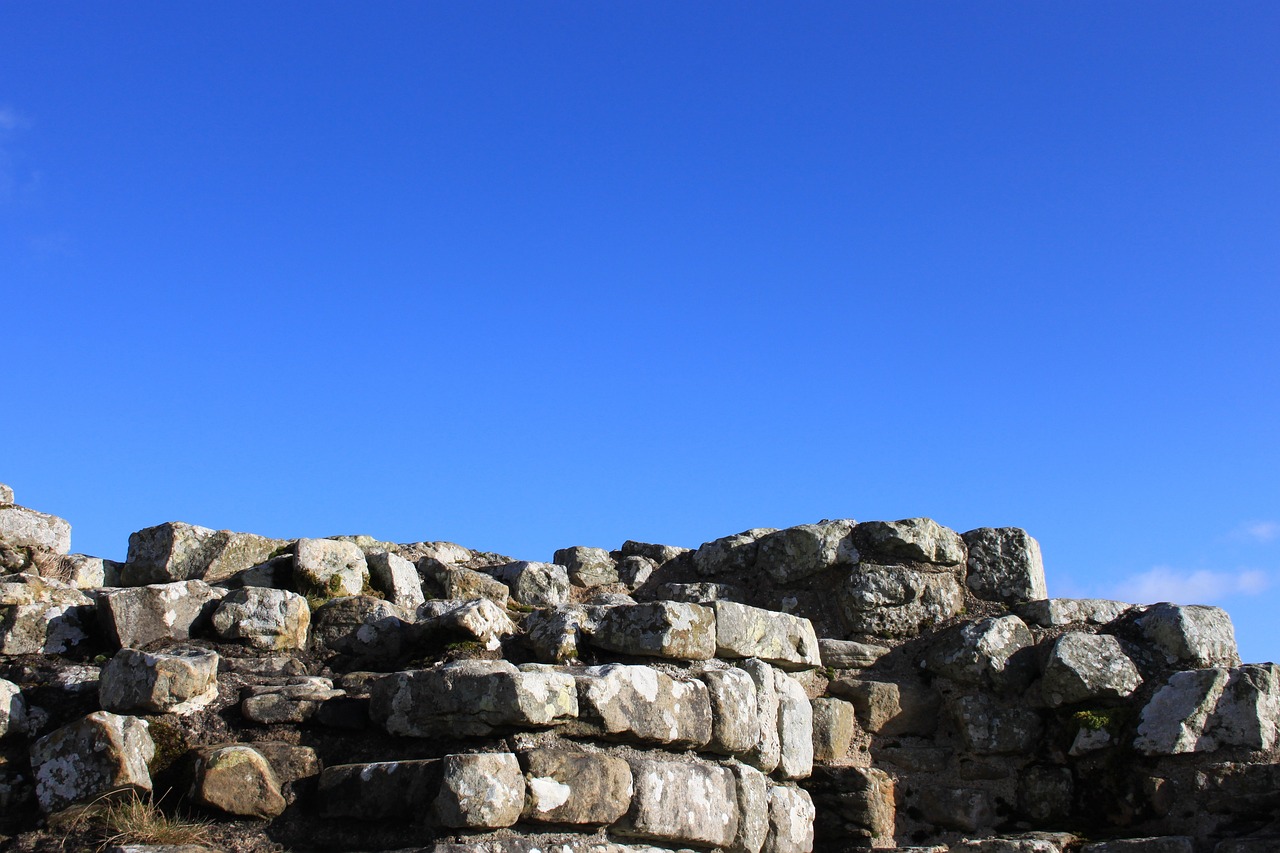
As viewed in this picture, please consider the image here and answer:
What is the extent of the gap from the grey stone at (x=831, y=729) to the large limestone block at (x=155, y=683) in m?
3.64

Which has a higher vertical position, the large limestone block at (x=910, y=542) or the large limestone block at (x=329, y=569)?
the large limestone block at (x=910, y=542)

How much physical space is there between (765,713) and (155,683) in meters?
3.17

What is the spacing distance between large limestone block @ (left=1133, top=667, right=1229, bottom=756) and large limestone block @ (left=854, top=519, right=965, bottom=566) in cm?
174

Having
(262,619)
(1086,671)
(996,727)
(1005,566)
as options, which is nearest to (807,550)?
(1005,566)

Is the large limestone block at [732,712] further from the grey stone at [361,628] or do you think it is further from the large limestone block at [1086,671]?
the large limestone block at [1086,671]

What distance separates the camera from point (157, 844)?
4.62 m

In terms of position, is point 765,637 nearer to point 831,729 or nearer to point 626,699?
point 831,729

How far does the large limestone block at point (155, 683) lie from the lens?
525 cm

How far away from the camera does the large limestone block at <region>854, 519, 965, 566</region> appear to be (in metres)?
8.31

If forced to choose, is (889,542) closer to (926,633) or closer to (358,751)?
(926,633)

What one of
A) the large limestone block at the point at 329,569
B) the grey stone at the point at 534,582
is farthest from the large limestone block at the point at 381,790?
the grey stone at the point at 534,582

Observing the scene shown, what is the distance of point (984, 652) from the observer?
25.1 feet

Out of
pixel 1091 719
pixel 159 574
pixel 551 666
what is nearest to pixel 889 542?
pixel 1091 719

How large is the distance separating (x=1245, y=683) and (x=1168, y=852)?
1182 mm
